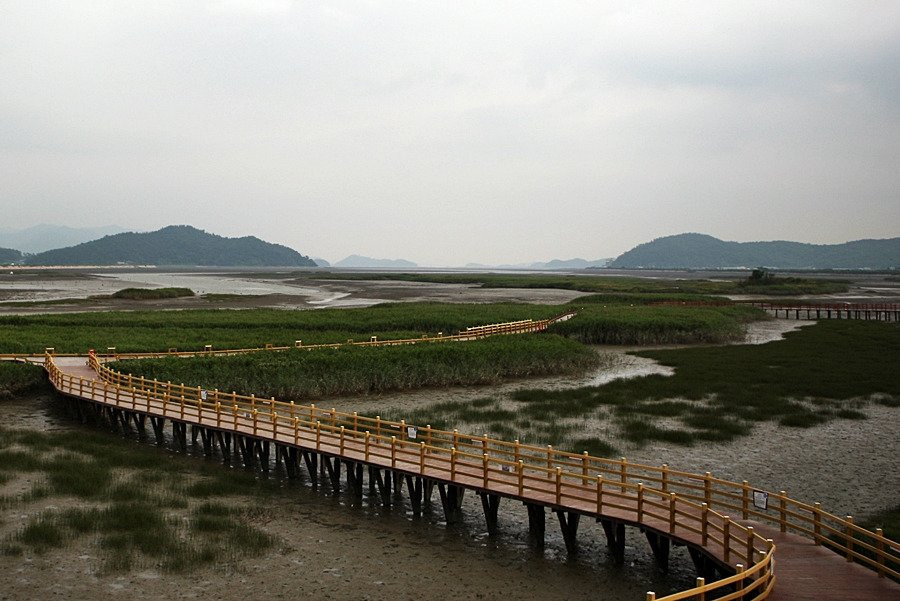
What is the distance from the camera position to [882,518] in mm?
21344

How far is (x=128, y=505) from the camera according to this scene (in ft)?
72.7

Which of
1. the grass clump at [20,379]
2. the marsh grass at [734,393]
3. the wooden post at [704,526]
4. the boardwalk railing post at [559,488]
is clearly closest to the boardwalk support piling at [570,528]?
the boardwalk railing post at [559,488]

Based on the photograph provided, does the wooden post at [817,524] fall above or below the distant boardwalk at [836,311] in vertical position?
above

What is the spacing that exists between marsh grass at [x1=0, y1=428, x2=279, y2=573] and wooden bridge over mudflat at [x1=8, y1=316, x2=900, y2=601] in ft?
6.50

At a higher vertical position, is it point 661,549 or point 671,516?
point 671,516

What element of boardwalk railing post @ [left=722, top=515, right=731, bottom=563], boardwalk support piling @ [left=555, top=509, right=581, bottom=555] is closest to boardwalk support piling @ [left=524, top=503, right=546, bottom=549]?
boardwalk support piling @ [left=555, top=509, right=581, bottom=555]

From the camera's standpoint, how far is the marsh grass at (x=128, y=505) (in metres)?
19.0

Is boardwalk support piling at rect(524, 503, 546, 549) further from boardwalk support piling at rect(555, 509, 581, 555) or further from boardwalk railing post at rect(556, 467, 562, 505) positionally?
boardwalk railing post at rect(556, 467, 562, 505)

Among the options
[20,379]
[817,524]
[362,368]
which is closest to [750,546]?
[817,524]

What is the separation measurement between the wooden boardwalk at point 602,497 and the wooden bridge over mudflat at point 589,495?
4 cm

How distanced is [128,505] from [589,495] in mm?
12735

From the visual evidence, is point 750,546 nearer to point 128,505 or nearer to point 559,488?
point 559,488

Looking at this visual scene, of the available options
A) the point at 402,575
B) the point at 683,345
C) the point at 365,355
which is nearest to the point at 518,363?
the point at 365,355

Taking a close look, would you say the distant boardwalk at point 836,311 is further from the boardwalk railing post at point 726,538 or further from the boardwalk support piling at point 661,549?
the boardwalk railing post at point 726,538
